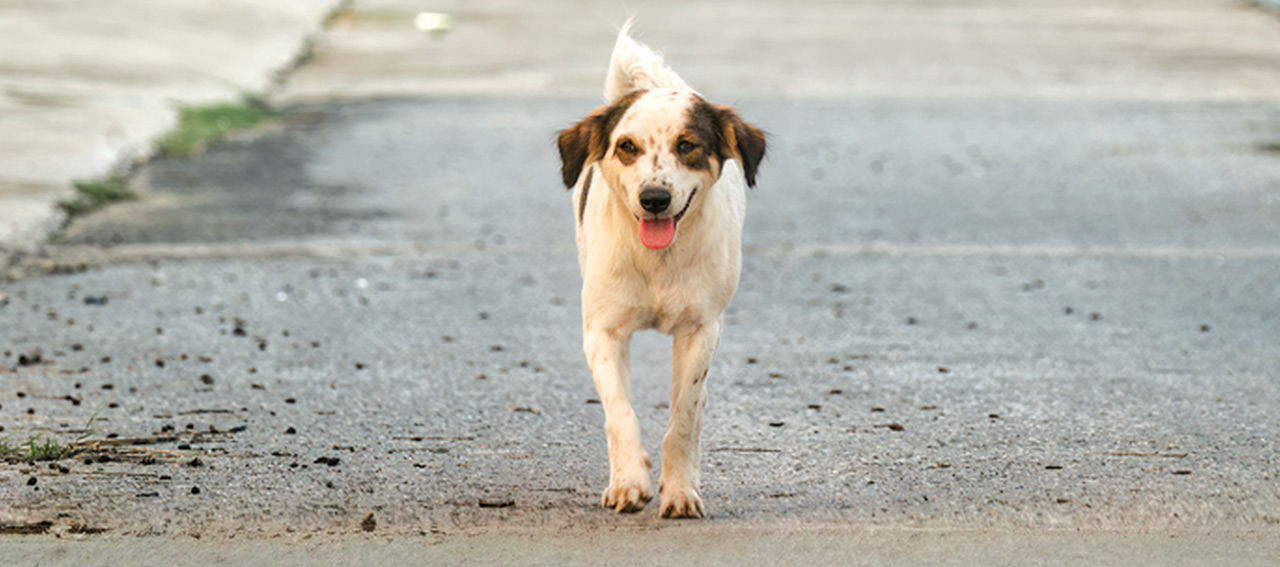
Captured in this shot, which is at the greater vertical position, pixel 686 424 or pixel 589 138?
pixel 589 138

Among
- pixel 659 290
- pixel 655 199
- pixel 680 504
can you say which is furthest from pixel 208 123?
pixel 680 504

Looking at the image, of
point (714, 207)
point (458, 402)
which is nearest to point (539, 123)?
point (458, 402)

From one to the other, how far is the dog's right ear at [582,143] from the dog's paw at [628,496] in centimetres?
104

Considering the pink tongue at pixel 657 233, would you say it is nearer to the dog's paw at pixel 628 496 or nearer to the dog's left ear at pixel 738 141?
the dog's left ear at pixel 738 141

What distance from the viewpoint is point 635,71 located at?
A: 5938 millimetres

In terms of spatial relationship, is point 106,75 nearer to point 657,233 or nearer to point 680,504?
point 657,233

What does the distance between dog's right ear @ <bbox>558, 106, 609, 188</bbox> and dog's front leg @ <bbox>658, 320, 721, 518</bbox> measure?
659 millimetres

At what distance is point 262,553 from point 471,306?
13.9ft

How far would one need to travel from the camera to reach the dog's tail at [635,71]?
19.4ft

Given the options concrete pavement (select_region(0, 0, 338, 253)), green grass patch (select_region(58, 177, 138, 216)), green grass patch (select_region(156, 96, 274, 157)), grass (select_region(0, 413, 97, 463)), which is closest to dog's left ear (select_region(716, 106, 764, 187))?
grass (select_region(0, 413, 97, 463))

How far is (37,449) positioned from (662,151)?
8.22 ft

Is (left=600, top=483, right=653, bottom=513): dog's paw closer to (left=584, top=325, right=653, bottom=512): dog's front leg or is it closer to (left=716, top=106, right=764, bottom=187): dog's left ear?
(left=584, top=325, right=653, bottom=512): dog's front leg

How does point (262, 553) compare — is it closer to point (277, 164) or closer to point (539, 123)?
point (277, 164)

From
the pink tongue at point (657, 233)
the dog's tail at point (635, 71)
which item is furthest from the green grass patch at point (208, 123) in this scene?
the pink tongue at point (657, 233)
